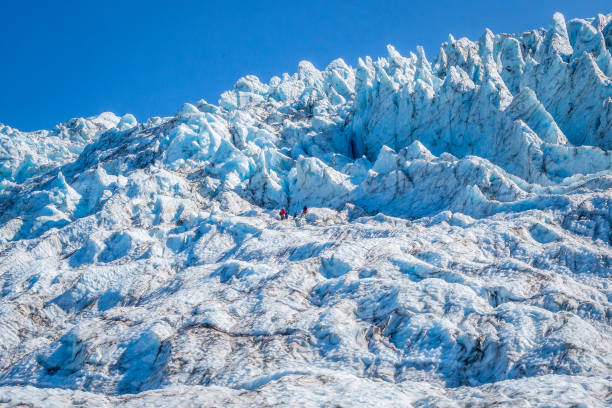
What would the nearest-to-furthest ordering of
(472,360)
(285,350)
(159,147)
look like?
(472,360) < (285,350) < (159,147)

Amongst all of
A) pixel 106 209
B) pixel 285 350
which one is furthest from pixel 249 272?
pixel 106 209

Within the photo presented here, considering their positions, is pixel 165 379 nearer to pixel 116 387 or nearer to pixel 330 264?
pixel 116 387

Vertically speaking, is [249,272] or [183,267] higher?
[183,267]

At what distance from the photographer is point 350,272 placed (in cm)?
2123

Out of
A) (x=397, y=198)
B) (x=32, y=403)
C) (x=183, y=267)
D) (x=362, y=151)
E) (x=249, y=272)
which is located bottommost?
(x=32, y=403)

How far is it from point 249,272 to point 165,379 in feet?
27.6

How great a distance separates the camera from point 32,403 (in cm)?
998

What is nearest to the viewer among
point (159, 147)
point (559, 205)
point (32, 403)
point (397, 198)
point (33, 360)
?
point (32, 403)

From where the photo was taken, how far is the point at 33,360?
17.5 meters

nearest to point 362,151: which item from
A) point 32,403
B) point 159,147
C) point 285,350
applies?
point 159,147

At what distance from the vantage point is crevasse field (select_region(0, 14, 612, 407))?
13.4 m

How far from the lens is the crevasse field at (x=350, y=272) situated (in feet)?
43.9

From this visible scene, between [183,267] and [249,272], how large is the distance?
8.14m

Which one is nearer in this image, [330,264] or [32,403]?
[32,403]
